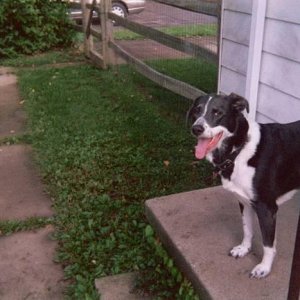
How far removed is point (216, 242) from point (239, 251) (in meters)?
0.21

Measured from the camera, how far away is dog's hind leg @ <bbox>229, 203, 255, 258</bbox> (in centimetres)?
297

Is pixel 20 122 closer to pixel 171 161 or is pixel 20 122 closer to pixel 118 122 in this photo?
pixel 118 122

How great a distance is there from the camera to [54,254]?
3576 mm

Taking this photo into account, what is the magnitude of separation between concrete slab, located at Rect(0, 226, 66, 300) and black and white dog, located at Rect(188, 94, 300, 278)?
1.39 meters

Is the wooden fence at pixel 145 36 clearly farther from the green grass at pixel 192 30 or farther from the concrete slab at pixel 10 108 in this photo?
the concrete slab at pixel 10 108

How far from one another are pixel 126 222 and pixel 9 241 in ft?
3.07

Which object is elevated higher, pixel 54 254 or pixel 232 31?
pixel 232 31

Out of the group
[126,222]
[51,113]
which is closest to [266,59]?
[126,222]

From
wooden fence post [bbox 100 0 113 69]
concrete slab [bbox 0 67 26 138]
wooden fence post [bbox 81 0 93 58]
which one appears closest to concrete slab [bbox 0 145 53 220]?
concrete slab [bbox 0 67 26 138]

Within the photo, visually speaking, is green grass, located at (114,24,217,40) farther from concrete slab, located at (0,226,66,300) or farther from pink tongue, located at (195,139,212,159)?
concrete slab, located at (0,226,66,300)

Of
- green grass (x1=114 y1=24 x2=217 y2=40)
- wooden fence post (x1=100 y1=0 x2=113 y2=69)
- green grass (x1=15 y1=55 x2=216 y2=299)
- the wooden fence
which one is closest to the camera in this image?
green grass (x1=15 y1=55 x2=216 y2=299)

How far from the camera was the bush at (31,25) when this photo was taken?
9.59 meters

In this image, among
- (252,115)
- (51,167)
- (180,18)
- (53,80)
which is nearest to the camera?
(252,115)

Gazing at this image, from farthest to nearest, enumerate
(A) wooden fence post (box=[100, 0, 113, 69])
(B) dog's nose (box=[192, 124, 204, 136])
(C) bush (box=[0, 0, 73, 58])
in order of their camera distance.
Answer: (C) bush (box=[0, 0, 73, 58]) → (A) wooden fence post (box=[100, 0, 113, 69]) → (B) dog's nose (box=[192, 124, 204, 136])
